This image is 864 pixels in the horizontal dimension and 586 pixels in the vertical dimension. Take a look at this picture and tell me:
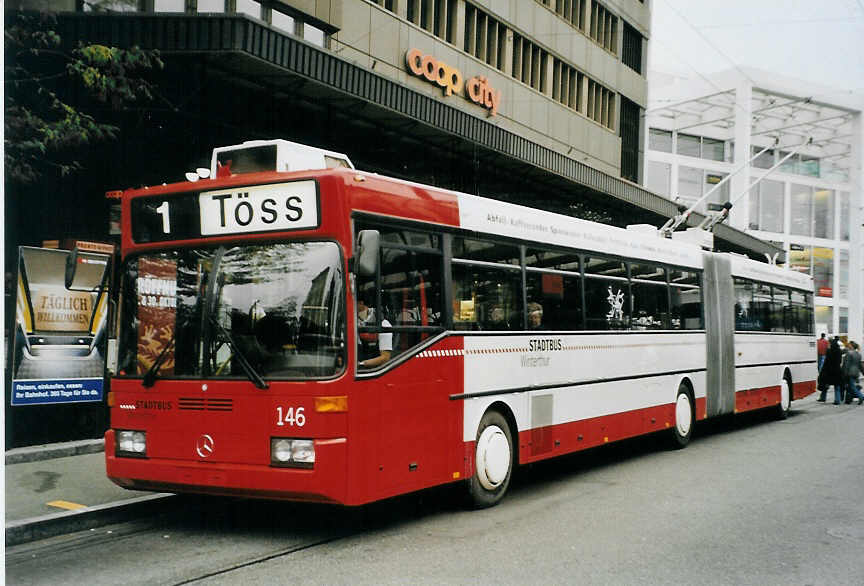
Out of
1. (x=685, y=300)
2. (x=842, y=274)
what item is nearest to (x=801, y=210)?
(x=842, y=274)

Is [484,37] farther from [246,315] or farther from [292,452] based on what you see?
[292,452]

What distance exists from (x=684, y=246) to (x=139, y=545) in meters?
9.92

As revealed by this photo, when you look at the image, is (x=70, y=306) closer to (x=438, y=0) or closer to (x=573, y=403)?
(x=573, y=403)

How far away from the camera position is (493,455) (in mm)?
8625

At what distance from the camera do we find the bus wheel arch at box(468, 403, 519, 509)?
27.6 ft

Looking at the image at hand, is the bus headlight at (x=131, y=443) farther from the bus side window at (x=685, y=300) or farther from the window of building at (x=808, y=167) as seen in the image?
the window of building at (x=808, y=167)

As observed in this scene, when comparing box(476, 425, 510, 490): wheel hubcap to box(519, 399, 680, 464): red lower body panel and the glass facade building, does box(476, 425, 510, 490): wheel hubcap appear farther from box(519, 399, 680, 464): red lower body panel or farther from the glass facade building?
the glass facade building

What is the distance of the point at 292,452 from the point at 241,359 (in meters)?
0.81

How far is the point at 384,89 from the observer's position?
600 inches

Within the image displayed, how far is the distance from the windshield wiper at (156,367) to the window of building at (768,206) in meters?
63.5

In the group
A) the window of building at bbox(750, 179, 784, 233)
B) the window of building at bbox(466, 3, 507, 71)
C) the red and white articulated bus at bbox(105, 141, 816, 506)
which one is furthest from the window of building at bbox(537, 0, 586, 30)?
the window of building at bbox(750, 179, 784, 233)

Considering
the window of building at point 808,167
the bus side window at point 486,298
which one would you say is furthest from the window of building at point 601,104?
the window of building at point 808,167

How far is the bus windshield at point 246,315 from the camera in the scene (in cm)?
684

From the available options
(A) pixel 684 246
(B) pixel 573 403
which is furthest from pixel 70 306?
(A) pixel 684 246
